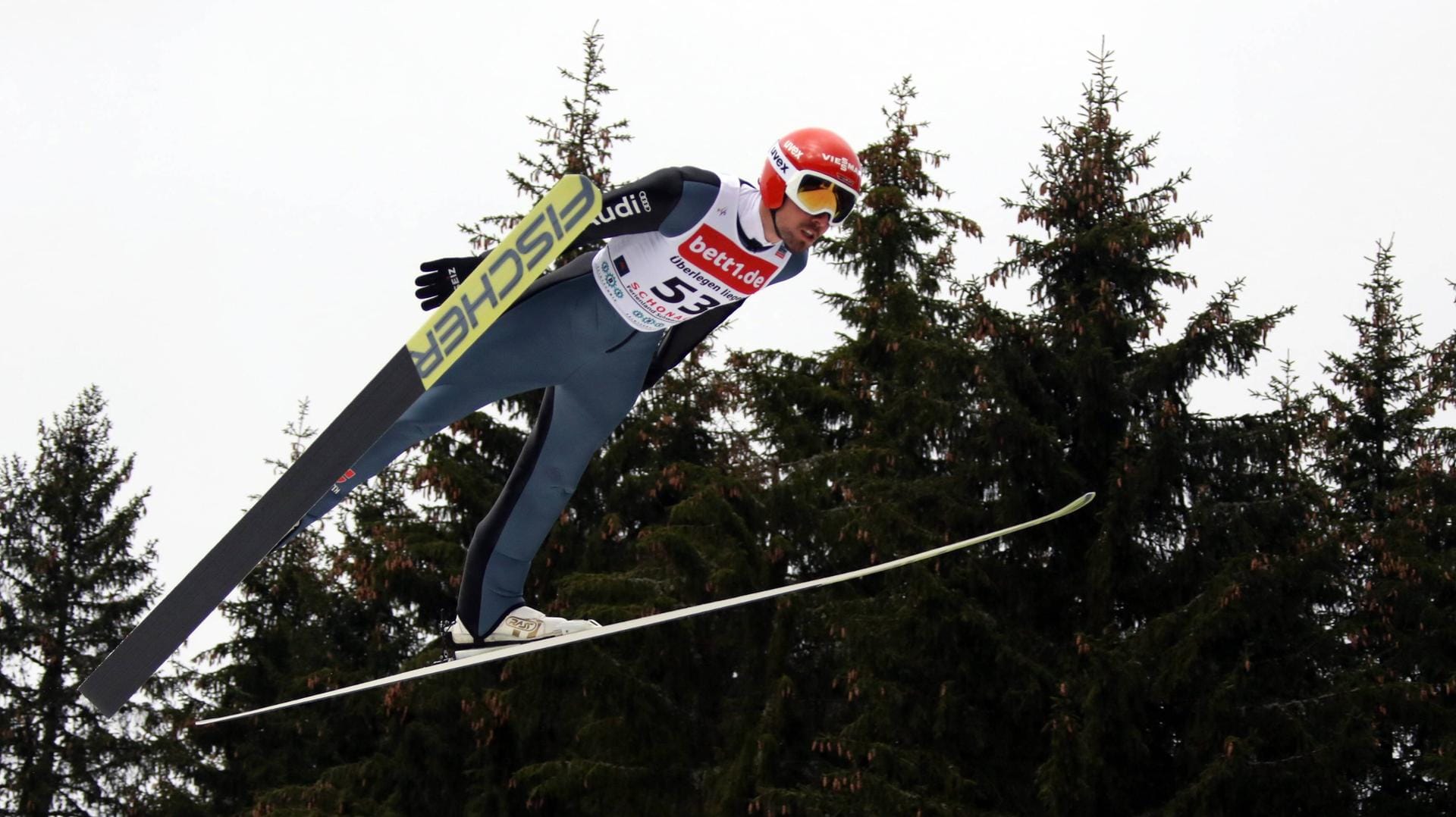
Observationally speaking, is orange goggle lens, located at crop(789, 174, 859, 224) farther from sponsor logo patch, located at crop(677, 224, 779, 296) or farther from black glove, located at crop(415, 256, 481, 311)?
black glove, located at crop(415, 256, 481, 311)

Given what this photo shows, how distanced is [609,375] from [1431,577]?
30.2 ft

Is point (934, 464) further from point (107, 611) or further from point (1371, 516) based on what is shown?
point (107, 611)

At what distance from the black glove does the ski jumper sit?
0.8 inches

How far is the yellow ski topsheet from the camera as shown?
15.9 ft

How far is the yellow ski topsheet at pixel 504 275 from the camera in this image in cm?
486

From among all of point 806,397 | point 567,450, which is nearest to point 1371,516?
point 806,397

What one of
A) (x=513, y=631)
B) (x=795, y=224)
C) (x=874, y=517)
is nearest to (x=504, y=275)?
(x=795, y=224)

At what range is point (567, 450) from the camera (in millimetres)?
Answer: 5621

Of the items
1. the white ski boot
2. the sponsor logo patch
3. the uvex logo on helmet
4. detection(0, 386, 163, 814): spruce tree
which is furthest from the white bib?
detection(0, 386, 163, 814): spruce tree

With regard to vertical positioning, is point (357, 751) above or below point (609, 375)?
above

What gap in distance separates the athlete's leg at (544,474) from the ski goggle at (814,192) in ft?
2.25

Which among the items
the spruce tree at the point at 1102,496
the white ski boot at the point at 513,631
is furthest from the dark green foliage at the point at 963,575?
the white ski boot at the point at 513,631

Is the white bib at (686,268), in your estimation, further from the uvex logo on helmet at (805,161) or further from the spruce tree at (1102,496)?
the spruce tree at (1102,496)

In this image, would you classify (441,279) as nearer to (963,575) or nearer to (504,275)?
(504,275)
